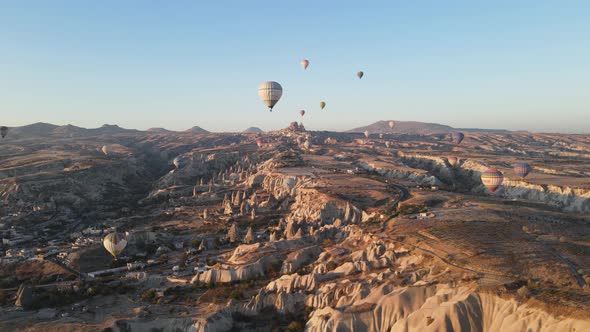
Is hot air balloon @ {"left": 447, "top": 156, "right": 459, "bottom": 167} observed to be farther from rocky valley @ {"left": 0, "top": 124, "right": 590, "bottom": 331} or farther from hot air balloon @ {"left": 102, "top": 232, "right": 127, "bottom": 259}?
hot air balloon @ {"left": 102, "top": 232, "right": 127, "bottom": 259}

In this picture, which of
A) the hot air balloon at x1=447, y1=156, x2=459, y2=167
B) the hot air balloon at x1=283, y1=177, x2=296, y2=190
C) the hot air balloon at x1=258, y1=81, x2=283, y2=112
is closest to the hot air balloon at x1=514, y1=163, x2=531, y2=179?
the hot air balloon at x1=447, y1=156, x2=459, y2=167

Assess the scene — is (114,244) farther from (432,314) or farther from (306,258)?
(432,314)

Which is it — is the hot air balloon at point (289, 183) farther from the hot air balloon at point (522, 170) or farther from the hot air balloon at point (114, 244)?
the hot air balloon at point (522, 170)

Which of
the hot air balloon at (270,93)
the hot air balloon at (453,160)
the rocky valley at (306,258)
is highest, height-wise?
the hot air balloon at (270,93)

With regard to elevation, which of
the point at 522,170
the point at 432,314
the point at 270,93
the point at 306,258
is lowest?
the point at 306,258

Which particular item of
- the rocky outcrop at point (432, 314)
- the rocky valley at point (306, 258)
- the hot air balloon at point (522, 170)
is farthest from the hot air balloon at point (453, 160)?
the rocky outcrop at point (432, 314)

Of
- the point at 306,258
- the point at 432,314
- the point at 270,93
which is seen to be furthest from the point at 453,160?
the point at 432,314

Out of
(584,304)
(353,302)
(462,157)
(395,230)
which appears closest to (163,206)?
(395,230)

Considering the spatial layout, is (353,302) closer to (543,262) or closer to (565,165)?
(543,262)

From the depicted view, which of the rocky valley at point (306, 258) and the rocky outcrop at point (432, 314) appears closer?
the rocky outcrop at point (432, 314)
